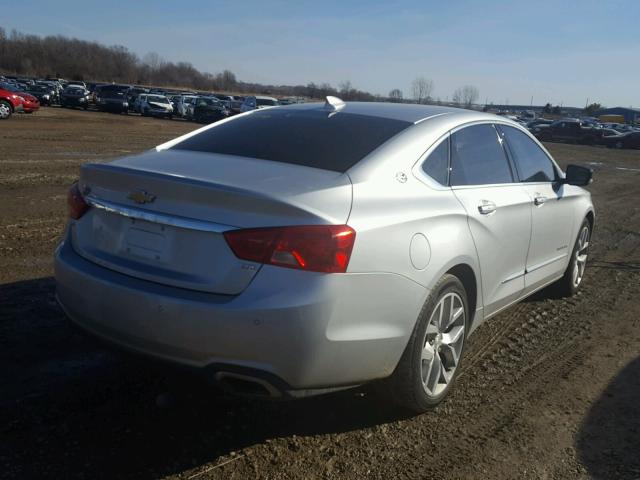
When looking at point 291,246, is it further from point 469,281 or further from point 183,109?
point 183,109

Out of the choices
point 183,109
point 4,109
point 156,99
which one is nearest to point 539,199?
point 4,109

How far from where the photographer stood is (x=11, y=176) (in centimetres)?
1082

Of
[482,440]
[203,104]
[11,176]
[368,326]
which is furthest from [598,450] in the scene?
[203,104]

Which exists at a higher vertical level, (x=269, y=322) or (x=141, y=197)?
(x=141, y=197)

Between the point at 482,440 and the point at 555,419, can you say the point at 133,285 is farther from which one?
the point at 555,419

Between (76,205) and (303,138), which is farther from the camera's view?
(303,138)

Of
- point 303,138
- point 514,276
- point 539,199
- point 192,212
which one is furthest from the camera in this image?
point 539,199

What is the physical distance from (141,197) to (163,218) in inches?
7.3

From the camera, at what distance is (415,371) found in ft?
11.3

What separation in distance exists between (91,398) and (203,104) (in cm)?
3873

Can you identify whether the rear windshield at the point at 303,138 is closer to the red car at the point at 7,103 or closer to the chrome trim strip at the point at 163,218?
the chrome trim strip at the point at 163,218

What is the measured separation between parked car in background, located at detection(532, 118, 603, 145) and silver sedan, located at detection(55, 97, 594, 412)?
47.6 m

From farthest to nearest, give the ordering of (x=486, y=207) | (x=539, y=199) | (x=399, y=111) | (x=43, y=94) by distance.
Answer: (x=43, y=94)
(x=539, y=199)
(x=399, y=111)
(x=486, y=207)

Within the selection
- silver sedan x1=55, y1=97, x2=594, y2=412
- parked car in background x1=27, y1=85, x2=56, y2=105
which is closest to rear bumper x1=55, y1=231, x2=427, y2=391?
silver sedan x1=55, y1=97, x2=594, y2=412
